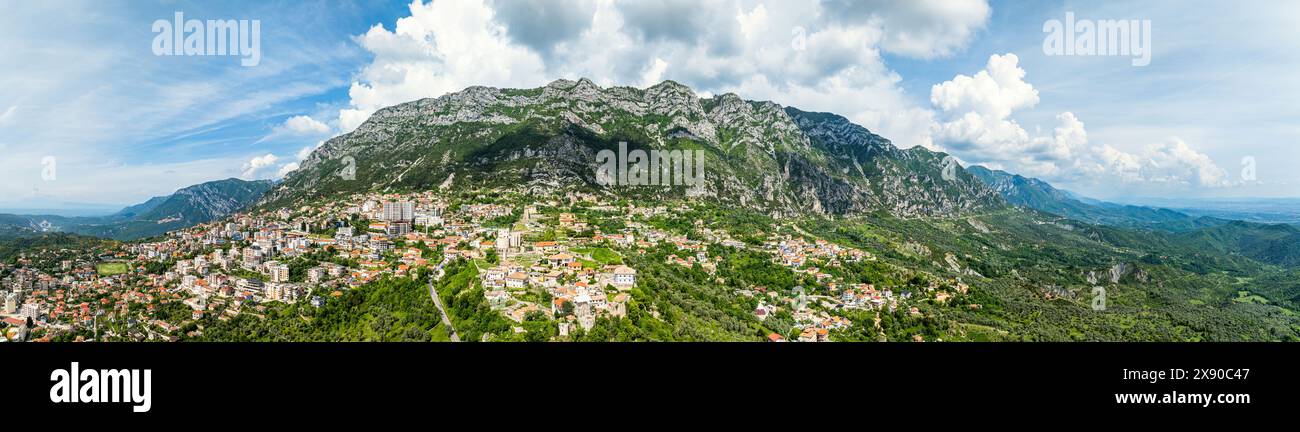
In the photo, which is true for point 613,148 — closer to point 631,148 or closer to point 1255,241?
point 631,148

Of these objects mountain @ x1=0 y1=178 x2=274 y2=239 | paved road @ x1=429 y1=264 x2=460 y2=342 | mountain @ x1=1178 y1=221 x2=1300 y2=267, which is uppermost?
mountain @ x1=0 y1=178 x2=274 y2=239

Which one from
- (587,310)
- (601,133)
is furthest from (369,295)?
(601,133)

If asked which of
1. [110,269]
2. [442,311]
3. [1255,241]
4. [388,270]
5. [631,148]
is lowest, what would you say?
[1255,241]

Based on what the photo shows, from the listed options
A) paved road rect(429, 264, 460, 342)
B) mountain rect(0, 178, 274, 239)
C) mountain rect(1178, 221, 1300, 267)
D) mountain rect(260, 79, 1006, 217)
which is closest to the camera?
paved road rect(429, 264, 460, 342)

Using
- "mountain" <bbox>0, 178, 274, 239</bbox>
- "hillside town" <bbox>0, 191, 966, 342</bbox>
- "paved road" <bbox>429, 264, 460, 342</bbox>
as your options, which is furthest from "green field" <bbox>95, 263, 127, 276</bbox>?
"mountain" <bbox>0, 178, 274, 239</bbox>

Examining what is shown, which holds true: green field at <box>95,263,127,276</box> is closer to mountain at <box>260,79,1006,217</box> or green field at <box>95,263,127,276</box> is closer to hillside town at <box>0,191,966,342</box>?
hillside town at <box>0,191,966,342</box>

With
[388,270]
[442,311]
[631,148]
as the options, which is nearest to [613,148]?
[631,148]

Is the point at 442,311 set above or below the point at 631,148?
below
